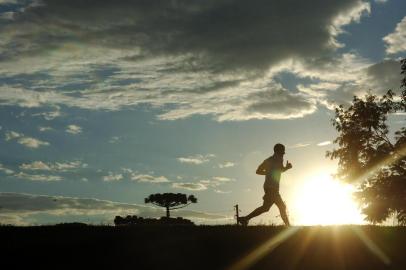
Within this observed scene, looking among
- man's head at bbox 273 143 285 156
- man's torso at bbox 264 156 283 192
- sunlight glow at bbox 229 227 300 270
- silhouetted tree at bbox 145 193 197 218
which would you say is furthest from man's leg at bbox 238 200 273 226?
silhouetted tree at bbox 145 193 197 218

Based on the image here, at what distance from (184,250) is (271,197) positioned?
4609mm

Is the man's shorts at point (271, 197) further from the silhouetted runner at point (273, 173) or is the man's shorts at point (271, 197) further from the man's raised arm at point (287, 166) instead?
the man's raised arm at point (287, 166)

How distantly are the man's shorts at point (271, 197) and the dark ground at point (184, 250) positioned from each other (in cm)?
140

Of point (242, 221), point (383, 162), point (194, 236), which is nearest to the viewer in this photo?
point (194, 236)

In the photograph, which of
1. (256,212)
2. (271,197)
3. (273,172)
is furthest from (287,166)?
(256,212)

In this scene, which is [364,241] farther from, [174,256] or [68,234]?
[68,234]

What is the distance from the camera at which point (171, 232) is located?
1449cm

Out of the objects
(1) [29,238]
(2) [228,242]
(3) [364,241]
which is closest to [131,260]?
(2) [228,242]

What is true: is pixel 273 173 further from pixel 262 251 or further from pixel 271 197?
pixel 262 251

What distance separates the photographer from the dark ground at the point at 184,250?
36.2 feet

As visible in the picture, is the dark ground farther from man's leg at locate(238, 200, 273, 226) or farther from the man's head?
the man's head

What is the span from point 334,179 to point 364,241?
3348cm

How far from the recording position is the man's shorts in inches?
626

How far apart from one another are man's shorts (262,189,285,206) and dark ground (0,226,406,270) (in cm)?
140
